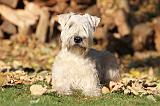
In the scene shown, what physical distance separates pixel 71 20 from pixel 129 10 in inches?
514

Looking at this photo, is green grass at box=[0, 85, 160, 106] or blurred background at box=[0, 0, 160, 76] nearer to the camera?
green grass at box=[0, 85, 160, 106]

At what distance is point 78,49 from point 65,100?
1.04 metres

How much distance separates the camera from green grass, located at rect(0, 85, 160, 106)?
962cm

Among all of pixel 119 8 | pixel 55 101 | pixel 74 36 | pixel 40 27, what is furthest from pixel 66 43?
pixel 119 8

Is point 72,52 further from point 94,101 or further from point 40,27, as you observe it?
point 40,27

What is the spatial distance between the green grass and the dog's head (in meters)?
0.89

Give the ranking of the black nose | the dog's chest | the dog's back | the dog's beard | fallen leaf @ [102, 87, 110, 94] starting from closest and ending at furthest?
1. the black nose
2. the dog's beard
3. the dog's chest
4. fallen leaf @ [102, 87, 110, 94]
5. the dog's back

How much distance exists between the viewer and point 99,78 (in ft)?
37.7

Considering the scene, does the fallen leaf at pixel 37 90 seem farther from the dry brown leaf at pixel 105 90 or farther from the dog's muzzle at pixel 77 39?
the dry brown leaf at pixel 105 90

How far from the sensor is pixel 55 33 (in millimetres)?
20531

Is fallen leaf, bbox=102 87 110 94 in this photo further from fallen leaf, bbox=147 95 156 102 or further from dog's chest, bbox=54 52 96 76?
fallen leaf, bbox=147 95 156 102

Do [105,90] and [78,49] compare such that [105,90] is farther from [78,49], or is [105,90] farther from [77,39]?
[77,39]

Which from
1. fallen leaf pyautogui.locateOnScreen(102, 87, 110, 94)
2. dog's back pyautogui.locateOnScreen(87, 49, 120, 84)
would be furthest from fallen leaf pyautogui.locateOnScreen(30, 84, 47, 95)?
dog's back pyautogui.locateOnScreen(87, 49, 120, 84)

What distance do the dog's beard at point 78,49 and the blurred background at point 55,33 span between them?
26.5 feet
